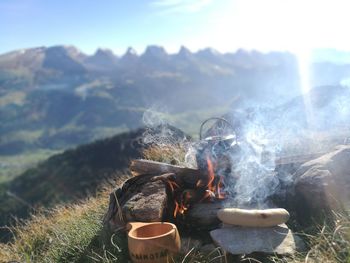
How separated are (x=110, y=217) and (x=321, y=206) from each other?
2.89 metres

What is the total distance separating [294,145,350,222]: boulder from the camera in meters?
5.43

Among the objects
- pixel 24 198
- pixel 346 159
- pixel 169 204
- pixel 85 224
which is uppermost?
pixel 346 159

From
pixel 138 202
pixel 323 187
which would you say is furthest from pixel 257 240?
pixel 138 202

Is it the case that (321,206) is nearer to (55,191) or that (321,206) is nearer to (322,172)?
(322,172)

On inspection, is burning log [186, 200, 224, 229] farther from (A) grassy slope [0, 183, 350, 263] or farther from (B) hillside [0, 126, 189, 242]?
(B) hillside [0, 126, 189, 242]

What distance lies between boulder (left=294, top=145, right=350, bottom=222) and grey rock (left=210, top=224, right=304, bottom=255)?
0.57 meters

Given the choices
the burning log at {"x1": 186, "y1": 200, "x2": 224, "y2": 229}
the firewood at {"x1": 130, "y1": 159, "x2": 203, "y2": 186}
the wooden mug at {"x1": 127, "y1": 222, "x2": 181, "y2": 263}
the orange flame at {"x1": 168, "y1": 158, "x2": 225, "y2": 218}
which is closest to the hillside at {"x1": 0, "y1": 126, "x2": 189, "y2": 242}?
the firewood at {"x1": 130, "y1": 159, "x2": 203, "y2": 186}

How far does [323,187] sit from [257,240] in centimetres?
118

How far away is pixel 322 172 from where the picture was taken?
565cm

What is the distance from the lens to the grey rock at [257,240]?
479cm

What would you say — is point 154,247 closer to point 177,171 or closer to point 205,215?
point 205,215

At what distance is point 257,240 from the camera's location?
4992mm

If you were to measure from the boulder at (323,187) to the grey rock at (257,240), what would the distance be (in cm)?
57

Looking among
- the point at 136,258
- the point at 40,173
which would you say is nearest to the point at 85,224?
the point at 136,258
